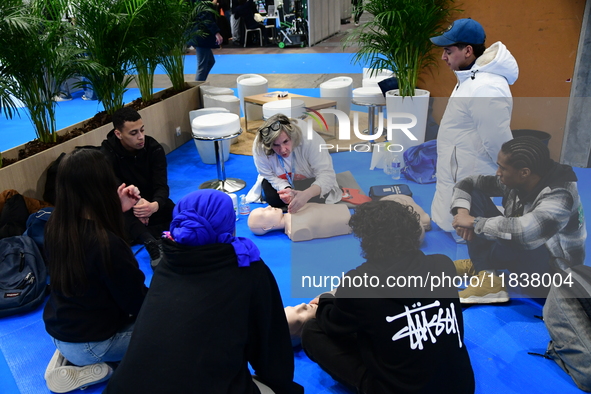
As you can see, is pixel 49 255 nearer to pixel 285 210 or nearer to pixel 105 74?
pixel 285 210

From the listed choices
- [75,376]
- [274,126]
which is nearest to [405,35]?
[274,126]

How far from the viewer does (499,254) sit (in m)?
2.38

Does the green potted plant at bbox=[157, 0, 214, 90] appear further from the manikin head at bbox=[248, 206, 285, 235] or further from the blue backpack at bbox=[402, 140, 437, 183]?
the blue backpack at bbox=[402, 140, 437, 183]

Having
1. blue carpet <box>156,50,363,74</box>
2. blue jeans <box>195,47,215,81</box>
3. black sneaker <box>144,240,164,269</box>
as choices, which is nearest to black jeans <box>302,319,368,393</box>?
black sneaker <box>144,240,164,269</box>

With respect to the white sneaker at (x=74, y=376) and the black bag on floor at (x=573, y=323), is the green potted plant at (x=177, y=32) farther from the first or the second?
the black bag on floor at (x=573, y=323)

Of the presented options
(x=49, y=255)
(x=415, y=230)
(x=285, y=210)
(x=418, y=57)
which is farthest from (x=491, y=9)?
(x=49, y=255)

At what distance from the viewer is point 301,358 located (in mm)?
2408

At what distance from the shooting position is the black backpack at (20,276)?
9.35 ft

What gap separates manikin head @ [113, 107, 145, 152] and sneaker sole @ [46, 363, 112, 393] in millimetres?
1721

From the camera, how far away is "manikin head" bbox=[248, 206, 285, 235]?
3.62 m

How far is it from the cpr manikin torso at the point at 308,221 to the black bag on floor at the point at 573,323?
99cm

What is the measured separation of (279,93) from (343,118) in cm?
337

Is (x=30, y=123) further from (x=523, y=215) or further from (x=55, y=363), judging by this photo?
(x=523, y=215)

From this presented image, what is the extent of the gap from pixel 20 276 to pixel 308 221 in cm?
174
